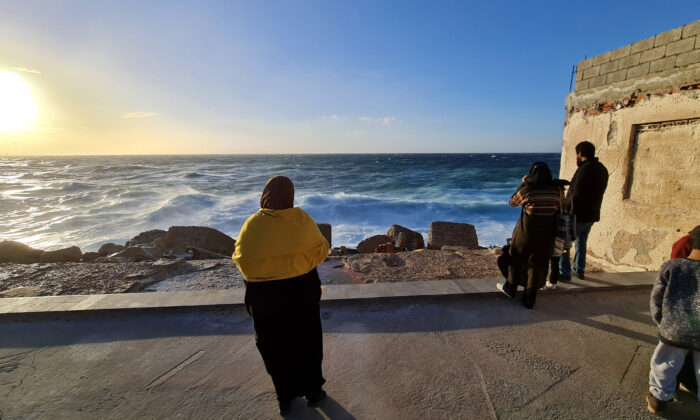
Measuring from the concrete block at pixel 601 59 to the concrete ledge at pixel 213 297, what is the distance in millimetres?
3306

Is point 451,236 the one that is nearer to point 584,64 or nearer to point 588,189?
point 584,64

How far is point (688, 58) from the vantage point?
12.9 feet

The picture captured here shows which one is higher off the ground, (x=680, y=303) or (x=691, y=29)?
(x=691, y=29)

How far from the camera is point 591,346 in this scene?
252 cm

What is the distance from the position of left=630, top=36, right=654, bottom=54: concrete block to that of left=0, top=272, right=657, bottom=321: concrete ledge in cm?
302

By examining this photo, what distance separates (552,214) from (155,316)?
12.0ft

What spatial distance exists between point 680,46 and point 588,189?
2.42 metres

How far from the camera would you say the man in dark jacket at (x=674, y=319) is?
1698 mm

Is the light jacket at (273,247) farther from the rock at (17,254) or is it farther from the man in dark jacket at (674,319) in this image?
the rock at (17,254)

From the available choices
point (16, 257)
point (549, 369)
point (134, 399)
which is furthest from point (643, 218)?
point (16, 257)

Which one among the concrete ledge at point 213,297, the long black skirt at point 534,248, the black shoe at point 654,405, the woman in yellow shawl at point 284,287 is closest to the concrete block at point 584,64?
the concrete ledge at point 213,297

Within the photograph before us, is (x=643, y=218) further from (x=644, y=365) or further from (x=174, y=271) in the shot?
(x=174, y=271)

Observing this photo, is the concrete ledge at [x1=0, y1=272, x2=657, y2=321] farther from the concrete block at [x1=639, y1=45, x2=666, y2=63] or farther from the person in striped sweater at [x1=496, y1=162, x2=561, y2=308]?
the concrete block at [x1=639, y1=45, x2=666, y2=63]

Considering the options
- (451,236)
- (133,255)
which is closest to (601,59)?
(451,236)
